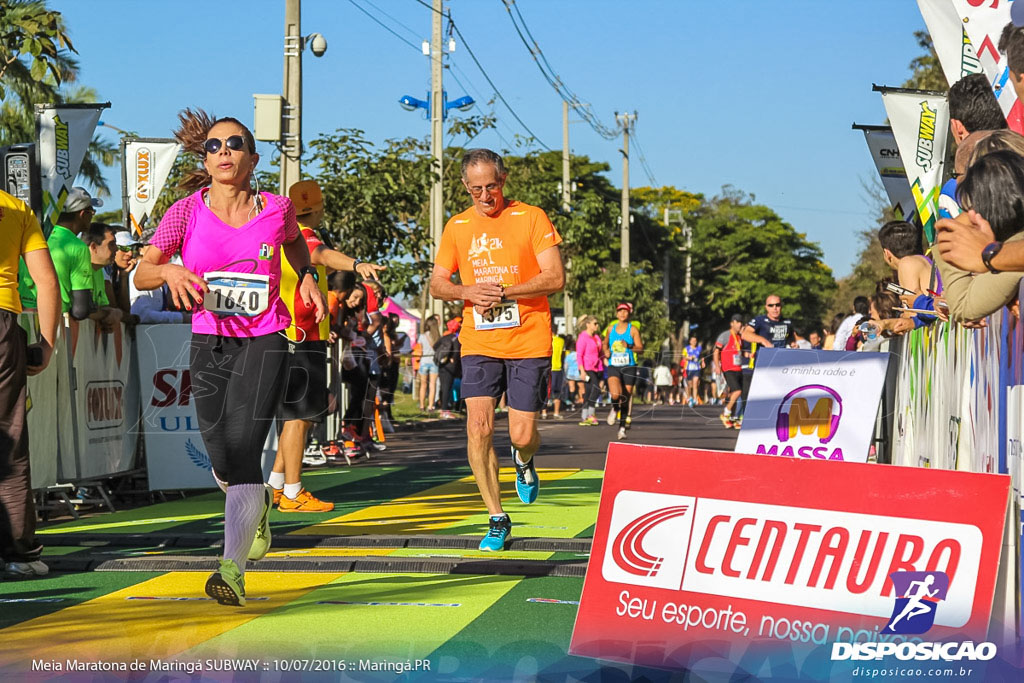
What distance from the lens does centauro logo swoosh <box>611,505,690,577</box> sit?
15.2 ft

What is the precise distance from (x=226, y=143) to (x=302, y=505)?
4588 millimetres

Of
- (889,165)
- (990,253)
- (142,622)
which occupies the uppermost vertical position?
(889,165)

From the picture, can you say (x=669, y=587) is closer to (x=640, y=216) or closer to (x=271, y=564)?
(x=271, y=564)

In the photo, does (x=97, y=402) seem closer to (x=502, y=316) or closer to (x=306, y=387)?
(x=306, y=387)

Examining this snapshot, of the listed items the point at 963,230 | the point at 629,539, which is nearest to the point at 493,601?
the point at 629,539

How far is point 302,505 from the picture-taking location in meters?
9.90

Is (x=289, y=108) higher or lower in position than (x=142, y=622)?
higher

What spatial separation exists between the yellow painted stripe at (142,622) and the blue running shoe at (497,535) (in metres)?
1.03

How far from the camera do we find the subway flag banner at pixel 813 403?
986cm

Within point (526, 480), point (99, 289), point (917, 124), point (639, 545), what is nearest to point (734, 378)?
point (917, 124)

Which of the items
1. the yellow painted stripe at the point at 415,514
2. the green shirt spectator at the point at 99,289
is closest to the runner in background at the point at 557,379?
the yellow painted stripe at the point at 415,514

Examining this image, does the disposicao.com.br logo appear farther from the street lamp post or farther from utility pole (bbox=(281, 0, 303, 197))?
utility pole (bbox=(281, 0, 303, 197))

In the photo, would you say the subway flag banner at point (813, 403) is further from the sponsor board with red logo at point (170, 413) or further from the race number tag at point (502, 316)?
the sponsor board with red logo at point (170, 413)

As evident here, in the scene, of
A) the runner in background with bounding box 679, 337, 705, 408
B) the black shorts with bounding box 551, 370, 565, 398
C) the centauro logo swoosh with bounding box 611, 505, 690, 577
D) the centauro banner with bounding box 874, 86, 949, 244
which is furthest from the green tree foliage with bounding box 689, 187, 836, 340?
the centauro logo swoosh with bounding box 611, 505, 690, 577
